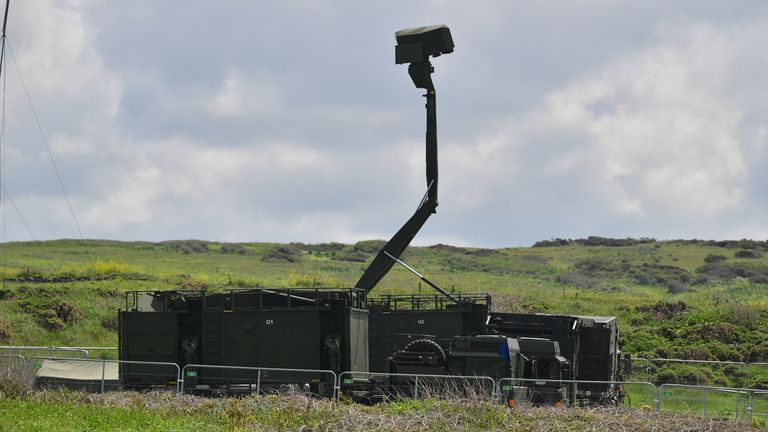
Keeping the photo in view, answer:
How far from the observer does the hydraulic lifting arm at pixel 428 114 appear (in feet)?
96.2

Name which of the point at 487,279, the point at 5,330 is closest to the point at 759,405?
the point at 5,330

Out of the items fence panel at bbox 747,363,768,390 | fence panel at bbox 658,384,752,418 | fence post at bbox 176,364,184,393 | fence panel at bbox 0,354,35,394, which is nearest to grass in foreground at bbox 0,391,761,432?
fence panel at bbox 0,354,35,394

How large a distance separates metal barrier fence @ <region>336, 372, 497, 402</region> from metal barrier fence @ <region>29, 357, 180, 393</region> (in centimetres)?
402

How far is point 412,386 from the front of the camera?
2370cm

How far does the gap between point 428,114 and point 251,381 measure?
903 centimetres

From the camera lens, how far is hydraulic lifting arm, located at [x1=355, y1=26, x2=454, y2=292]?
1155 inches

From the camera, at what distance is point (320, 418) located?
19.6 meters

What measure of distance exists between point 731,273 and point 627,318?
39.8 meters

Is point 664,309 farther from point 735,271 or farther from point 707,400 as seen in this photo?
point 735,271

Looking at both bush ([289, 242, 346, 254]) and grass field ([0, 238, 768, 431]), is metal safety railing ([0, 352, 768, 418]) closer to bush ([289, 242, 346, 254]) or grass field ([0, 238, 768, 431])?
grass field ([0, 238, 768, 431])

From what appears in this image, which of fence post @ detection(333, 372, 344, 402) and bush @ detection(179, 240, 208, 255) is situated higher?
bush @ detection(179, 240, 208, 255)

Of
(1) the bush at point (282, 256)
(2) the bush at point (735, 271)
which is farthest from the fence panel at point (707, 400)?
(1) the bush at point (282, 256)

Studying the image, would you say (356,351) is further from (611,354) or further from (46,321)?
(46,321)

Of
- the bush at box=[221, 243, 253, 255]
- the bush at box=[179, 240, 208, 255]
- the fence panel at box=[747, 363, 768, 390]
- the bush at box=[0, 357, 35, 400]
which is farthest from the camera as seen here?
the bush at box=[221, 243, 253, 255]
